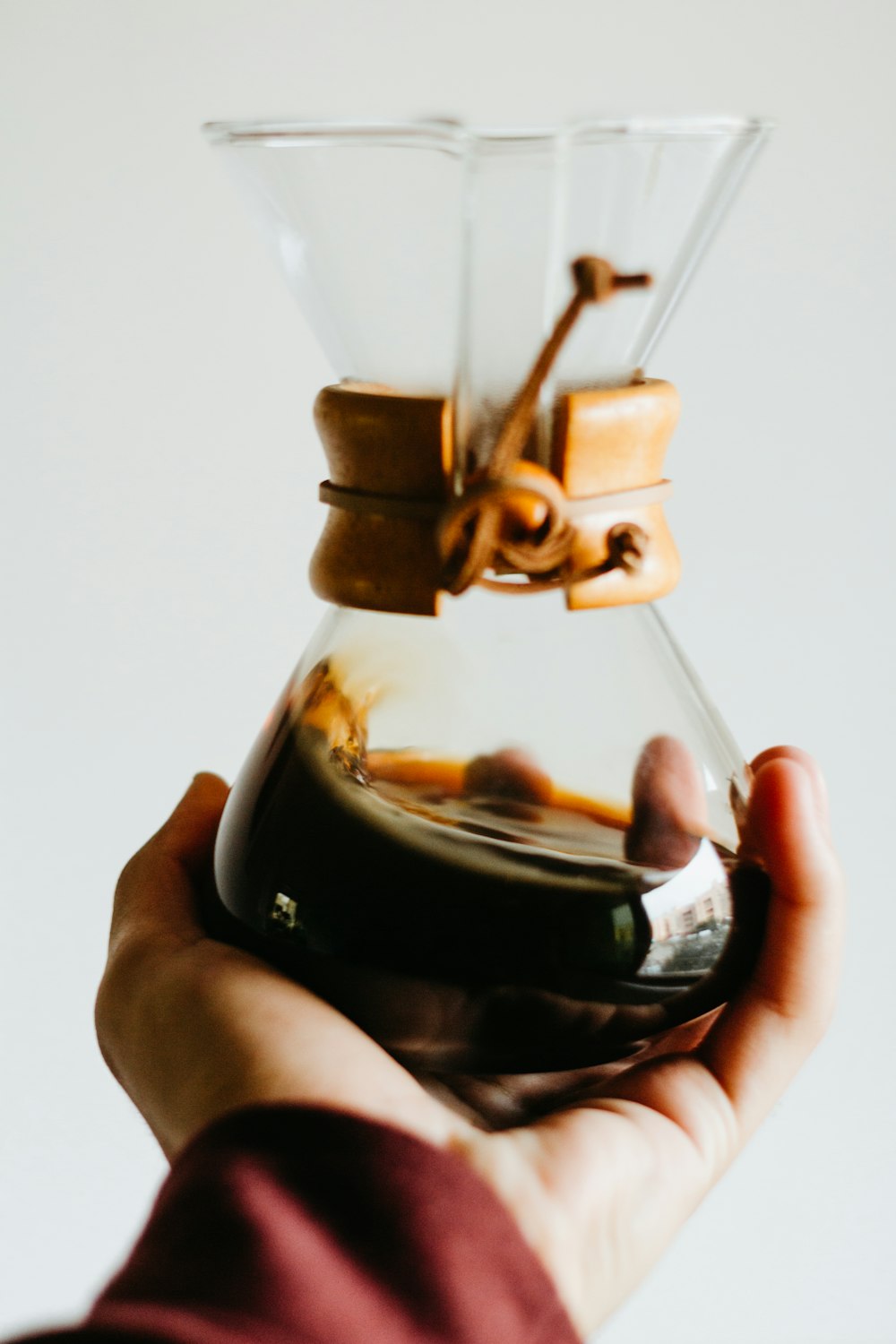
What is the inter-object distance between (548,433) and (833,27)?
50 centimetres

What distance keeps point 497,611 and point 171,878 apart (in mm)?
175

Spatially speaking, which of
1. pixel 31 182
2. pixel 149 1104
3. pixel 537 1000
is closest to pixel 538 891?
pixel 537 1000

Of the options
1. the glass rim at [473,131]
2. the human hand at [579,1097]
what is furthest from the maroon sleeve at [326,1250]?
the glass rim at [473,131]

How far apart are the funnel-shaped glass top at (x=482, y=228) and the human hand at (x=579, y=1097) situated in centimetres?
16

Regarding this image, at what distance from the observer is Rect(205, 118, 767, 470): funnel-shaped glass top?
340mm

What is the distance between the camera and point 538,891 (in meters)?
0.36

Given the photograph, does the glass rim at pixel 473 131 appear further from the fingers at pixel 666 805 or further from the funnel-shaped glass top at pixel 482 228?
the fingers at pixel 666 805

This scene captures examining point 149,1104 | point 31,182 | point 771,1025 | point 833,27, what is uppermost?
point 833,27

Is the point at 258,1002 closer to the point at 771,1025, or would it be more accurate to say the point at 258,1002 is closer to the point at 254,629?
the point at 771,1025

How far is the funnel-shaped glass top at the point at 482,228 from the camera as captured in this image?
340 millimetres

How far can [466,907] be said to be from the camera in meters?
0.36

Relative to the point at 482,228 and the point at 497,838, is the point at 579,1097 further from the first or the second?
the point at 482,228

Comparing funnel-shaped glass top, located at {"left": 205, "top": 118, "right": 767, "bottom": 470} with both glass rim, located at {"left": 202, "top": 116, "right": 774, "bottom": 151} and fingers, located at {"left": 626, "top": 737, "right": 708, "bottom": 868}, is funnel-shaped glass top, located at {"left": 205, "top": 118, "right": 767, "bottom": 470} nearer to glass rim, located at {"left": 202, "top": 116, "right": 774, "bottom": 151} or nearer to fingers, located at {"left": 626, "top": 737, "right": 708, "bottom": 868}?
glass rim, located at {"left": 202, "top": 116, "right": 774, "bottom": 151}

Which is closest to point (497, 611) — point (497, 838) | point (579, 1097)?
point (497, 838)
